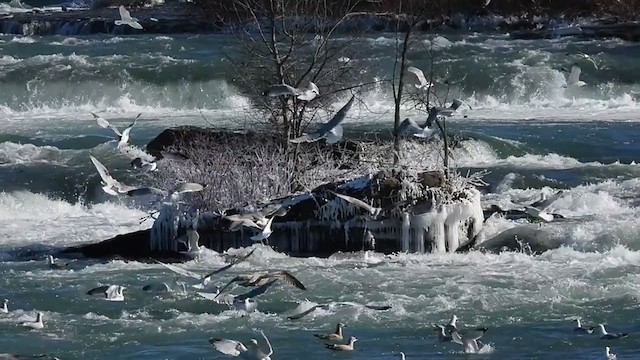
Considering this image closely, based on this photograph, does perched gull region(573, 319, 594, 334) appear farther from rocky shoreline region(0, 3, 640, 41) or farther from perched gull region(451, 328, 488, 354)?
rocky shoreline region(0, 3, 640, 41)

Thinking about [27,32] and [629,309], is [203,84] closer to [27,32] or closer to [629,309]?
[27,32]

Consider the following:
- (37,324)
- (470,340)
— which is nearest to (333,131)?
(470,340)

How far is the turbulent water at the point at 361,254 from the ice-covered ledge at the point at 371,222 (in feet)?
1.05

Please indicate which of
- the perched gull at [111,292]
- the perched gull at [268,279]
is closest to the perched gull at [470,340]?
the perched gull at [268,279]

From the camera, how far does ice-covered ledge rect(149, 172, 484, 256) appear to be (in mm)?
16891

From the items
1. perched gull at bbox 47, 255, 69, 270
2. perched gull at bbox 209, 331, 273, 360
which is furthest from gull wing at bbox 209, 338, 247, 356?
perched gull at bbox 47, 255, 69, 270

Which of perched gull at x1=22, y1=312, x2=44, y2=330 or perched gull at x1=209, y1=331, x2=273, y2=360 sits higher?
perched gull at x1=209, y1=331, x2=273, y2=360

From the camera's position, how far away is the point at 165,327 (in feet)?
44.3

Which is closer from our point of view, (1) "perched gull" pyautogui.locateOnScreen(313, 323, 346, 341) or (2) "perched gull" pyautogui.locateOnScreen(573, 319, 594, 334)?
(1) "perched gull" pyautogui.locateOnScreen(313, 323, 346, 341)

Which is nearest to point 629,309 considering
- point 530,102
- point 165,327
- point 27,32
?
point 165,327

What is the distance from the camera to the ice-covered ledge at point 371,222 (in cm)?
1689

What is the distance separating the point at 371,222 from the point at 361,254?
15.9 inches

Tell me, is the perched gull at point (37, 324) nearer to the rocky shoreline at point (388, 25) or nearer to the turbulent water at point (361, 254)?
the turbulent water at point (361, 254)

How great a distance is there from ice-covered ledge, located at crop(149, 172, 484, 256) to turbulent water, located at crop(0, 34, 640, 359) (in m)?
0.32
